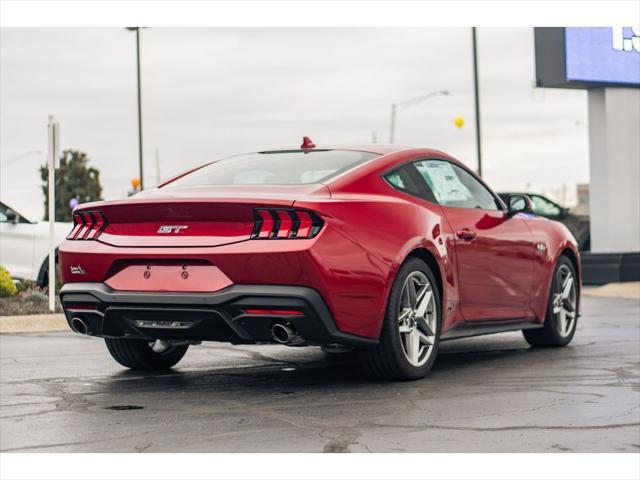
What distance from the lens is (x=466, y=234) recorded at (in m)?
7.94

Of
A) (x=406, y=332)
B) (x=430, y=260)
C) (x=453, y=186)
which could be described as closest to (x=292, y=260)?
(x=406, y=332)

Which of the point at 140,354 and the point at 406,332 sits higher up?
the point at 406,332

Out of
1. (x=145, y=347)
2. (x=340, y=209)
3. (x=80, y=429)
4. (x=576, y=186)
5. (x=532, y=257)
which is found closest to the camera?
(x=80, y=429)

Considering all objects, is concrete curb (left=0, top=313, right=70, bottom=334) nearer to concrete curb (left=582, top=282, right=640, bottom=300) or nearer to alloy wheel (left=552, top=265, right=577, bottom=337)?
alloy wheel (left=552, top=265, right=577, bottom=337)

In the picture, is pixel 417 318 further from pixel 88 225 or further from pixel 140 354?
pixel 88 225

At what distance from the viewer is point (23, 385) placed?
7.39 metres

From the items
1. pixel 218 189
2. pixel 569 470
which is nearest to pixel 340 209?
pixel 218 189

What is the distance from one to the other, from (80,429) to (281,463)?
1.35 m

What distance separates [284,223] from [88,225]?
139 centimetres

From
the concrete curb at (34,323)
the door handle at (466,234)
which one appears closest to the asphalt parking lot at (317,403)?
the door handle at (466,234)

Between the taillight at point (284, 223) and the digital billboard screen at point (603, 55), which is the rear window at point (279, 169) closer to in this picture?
the taillight at point (284, 223)

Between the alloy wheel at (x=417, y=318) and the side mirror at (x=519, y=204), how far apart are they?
1652 millimetres

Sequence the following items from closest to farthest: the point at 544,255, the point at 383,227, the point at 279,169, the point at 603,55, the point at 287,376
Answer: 1. the point at 383,227
2. the point at 279,169
3. the point at 287,376
4. the point at 544,255
5. the point at 603,55

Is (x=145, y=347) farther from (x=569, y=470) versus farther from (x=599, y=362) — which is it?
(x=569, y=470)
